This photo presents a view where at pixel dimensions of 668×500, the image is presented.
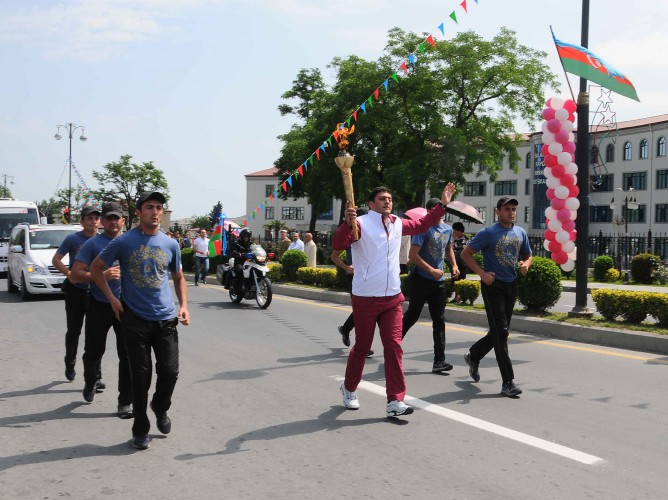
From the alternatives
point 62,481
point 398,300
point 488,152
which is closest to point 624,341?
point 398,300

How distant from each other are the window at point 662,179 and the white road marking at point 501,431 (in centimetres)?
5537

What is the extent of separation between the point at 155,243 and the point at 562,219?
8879 millimetres

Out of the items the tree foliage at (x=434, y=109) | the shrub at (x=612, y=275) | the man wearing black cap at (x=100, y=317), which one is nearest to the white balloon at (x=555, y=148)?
the man wearing black cap at (x=100, y=317)

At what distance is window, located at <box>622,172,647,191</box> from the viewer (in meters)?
57.5

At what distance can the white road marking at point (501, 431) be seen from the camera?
4617 millimetres

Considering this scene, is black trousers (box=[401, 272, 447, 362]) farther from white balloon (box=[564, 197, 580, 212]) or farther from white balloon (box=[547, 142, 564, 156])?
white balloon (box=[547, 142, 564, 156])

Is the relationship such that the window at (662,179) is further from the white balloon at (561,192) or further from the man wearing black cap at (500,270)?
the man wearing black cap at (500,270)

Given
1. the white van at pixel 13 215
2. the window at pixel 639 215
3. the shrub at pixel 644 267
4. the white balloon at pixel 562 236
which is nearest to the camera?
the white balloon at pixel 562 236

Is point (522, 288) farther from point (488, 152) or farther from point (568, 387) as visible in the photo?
point (488, 152)

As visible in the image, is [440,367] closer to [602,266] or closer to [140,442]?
[140,442]

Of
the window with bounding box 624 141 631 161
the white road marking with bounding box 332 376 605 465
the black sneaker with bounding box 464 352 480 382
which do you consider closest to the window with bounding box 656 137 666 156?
the window with bounding box 624 141 631 161

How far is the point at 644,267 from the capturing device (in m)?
24.7

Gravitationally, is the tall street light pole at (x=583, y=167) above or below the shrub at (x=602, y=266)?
above

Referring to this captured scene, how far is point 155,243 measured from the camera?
4.89 metres
